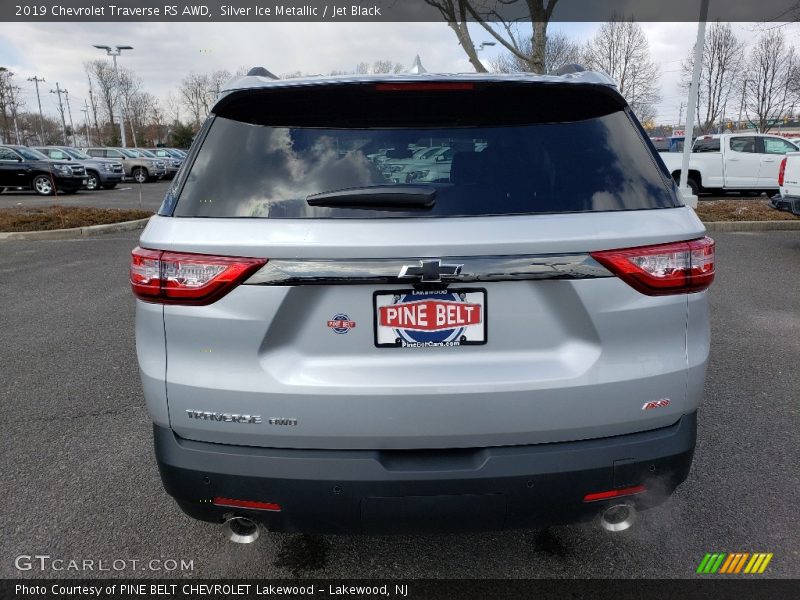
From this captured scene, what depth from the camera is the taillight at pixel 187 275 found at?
73.2 inches

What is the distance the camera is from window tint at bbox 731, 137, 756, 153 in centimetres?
1800

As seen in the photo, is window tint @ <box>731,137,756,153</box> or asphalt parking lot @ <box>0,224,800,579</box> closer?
asphalt parking lot @ <box>0,224,800,579</box>

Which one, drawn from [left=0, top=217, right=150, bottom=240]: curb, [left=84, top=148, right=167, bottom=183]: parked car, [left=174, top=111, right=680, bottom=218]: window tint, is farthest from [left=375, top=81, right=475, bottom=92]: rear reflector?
[left=84, top=148, right=167, bottom=183]: parked car

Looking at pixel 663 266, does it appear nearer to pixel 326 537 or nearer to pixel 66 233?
pixel 326 537

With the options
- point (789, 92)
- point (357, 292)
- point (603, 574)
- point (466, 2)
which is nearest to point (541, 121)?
point (357, 292)

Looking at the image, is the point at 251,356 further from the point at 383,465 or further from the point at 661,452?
the point at 661,452

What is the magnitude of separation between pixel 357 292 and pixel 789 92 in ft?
186

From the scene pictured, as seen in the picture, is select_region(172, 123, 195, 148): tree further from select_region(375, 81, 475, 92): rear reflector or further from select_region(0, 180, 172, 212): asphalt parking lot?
select_region(375, 81, 475, 92): rear reflector

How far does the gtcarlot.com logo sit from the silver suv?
634 mm

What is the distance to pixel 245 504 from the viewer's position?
79.2 inches

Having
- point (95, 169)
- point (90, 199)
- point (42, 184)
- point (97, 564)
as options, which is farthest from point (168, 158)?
point (97, 564)

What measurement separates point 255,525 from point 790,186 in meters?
10.3

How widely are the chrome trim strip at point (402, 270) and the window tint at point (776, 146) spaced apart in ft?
64.1

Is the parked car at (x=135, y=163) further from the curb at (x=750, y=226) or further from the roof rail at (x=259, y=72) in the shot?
the roof rail at (x=259, y=72)
